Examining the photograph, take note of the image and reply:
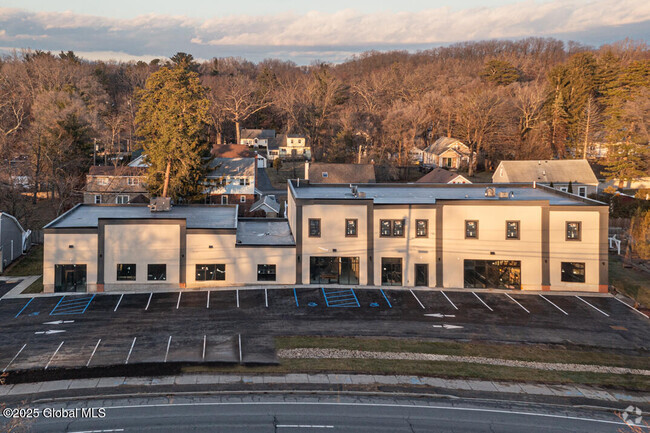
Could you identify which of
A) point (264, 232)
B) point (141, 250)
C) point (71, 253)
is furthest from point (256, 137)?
point (71, 253)

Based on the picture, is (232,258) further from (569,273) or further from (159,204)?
(569,273)

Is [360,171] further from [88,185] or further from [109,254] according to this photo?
[109,254]

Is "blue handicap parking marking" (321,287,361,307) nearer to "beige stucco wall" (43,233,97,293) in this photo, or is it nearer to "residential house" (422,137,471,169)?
"beige stucco wall" (43,233,97,293)

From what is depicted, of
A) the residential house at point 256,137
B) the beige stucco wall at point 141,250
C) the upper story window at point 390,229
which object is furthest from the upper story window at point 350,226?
the residential house at point 256,137

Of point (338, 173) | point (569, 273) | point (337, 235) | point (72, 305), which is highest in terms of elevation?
point (338, 173)

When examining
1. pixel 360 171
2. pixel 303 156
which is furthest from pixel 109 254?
pixel 303 156

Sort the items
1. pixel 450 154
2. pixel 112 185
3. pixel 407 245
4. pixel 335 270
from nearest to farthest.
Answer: pixel 335 270 → pixel 407 245 → pixel 112 185 → pixel 450 154

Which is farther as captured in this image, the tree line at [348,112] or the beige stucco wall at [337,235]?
the tree line at [348,112]

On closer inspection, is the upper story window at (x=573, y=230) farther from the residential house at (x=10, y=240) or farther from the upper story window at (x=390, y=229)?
the residential house at (x=10, y=240)
